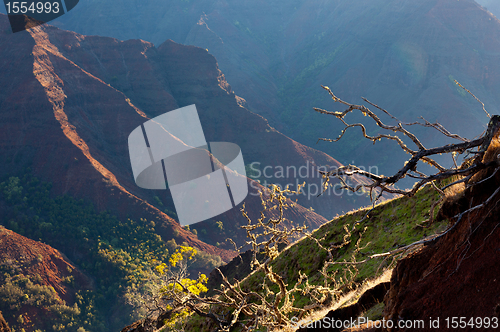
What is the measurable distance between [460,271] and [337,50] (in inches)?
5138

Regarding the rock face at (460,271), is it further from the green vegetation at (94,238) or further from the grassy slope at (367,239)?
the green vegetation at (94,238)

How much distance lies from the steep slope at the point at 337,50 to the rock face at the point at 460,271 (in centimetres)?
8691

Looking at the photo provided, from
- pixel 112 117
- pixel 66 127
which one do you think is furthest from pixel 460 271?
pixel 112 117

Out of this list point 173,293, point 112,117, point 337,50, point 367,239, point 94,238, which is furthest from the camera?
point 337,50

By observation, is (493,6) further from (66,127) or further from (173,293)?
(173,293)

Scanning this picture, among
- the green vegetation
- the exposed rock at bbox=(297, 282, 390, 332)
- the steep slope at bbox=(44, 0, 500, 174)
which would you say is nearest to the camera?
the exposed rock at bbox=(297, 282, 390, 332)

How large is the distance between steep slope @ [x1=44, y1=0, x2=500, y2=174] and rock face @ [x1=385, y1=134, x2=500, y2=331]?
8691 cm

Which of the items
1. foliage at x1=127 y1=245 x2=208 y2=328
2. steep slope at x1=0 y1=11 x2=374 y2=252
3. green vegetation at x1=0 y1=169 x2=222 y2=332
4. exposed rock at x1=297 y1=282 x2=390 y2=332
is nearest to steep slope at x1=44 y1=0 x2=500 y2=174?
steep slope at x1=0 y1=11 x2=374 y2=252

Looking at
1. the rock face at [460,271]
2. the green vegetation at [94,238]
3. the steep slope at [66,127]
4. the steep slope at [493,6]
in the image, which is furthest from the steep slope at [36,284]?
the steep slope at [493,6]

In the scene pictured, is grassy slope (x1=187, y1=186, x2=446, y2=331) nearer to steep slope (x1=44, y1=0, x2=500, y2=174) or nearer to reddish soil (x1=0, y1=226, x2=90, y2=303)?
reddish soil (x1=0, y1=226, x2=90, y2=303)

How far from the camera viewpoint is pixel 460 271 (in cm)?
236

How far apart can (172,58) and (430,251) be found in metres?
84.5

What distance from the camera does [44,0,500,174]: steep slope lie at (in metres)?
91.5

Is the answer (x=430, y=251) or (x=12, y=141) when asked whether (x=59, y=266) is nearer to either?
(x=12, y=141)
